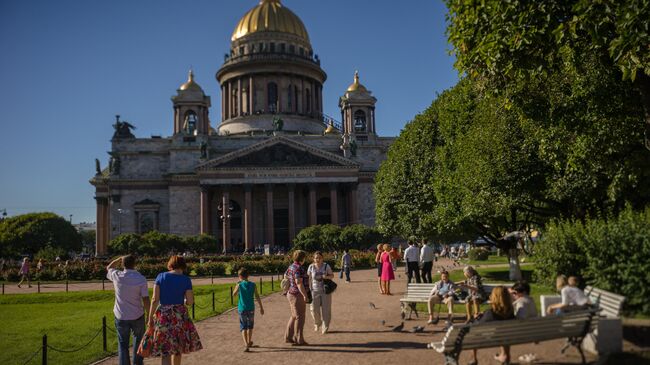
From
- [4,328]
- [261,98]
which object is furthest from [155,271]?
[261,98]

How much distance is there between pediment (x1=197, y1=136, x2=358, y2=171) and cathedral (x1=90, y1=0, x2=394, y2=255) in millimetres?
107

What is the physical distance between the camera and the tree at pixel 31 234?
60.7m

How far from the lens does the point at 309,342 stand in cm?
1207

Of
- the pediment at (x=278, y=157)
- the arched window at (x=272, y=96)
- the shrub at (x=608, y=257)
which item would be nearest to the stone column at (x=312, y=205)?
the pediment at (x=278, y=157)

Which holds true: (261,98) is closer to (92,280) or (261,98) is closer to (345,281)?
(92,280)

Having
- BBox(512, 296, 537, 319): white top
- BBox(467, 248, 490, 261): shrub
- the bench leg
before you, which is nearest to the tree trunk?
BBox(512, 296, 537, 319): white top

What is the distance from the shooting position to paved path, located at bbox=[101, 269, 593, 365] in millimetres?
10156

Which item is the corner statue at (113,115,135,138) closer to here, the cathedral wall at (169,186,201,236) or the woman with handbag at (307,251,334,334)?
the cathedral wall at (169,186,201,236)

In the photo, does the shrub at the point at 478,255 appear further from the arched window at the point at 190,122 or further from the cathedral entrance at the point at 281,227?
the arched window at the point at 190,122

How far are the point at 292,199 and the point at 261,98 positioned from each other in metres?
19.0

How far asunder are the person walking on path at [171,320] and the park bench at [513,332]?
12.8ft

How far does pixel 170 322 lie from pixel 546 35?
9.94 metres

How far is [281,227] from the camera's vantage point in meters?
65.2

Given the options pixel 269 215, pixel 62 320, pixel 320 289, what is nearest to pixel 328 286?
pixel 320 289
